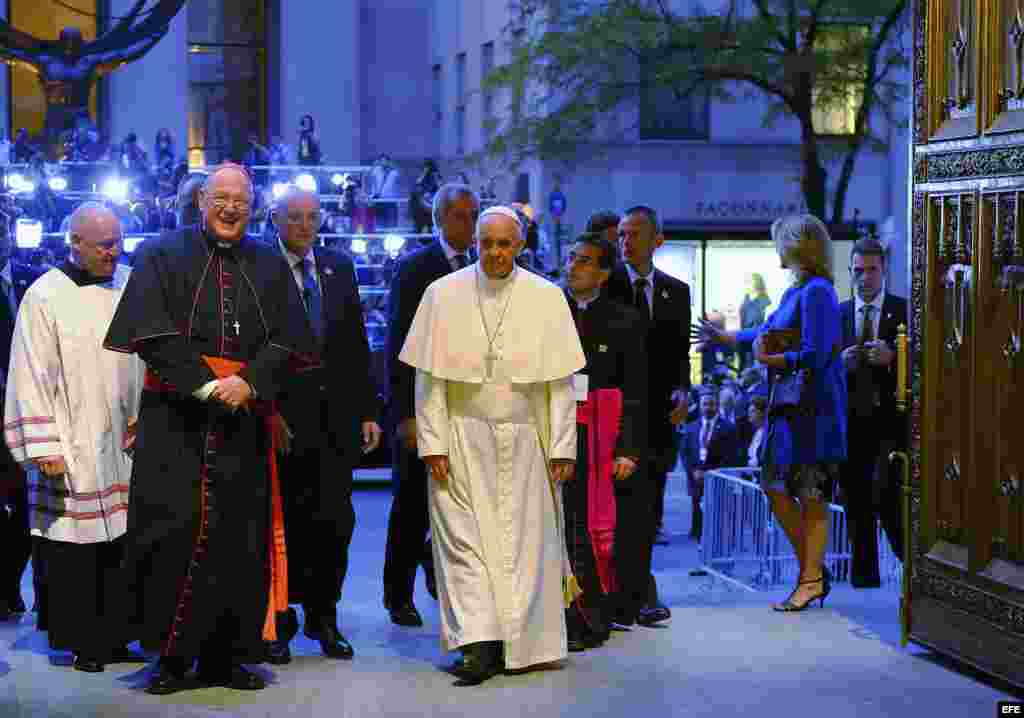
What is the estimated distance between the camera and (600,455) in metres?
9.17

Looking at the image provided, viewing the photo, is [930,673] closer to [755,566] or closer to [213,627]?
[213,627]

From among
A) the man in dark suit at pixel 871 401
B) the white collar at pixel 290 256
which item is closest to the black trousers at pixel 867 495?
the man in dark suit at pixel 871 401

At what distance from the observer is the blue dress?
31.9ft

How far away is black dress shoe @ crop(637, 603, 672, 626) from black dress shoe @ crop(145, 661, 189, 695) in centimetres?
256

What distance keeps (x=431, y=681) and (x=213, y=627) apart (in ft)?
3.19

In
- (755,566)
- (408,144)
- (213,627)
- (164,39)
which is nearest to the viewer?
(213,627)

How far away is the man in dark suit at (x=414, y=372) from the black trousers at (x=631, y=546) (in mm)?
996

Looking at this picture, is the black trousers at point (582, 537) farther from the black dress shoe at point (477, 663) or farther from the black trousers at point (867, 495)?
the black trousers at point (867, 495)

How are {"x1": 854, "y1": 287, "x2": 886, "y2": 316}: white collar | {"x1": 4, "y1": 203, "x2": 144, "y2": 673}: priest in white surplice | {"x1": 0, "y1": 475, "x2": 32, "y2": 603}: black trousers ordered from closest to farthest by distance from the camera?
{"x1": 4, "y1": 203, "x2": 144, "y2": 673}: priest in white surplice, {"x1": 0, "y1": 475, "x2": 32, "y2": 603}: black trousers, {"x1": 854, "y1": 287, "x2": 886, "y2": 316}: white collar

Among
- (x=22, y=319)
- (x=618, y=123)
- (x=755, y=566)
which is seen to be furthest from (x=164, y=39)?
(x=22, y=319)

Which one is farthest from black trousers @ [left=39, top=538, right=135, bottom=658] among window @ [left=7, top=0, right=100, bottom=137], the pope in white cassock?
window @ [left=7, top=0, right=100, bottom=137]

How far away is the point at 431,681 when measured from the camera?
8.19 meters

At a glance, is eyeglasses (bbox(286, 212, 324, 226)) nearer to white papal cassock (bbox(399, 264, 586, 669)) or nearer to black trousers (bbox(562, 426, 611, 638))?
white papal cassock (bbox(399, 264, 586, 669))

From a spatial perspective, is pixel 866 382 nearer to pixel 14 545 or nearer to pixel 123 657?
pixel 123 657
